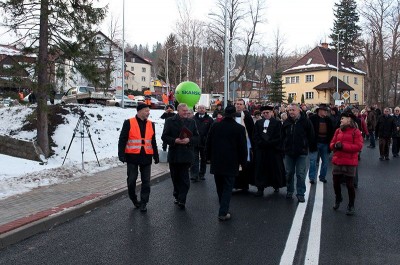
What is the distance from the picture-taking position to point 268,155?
8.88 m

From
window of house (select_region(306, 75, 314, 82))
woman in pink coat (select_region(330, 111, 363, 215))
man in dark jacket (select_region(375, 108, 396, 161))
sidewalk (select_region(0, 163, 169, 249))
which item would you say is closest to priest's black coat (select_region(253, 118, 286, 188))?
woman in pink coat (select_region(330, 111, 363, 215))

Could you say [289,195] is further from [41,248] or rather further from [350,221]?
[41,248]

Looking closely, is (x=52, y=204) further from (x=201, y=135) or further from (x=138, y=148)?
(x=201, y=135)

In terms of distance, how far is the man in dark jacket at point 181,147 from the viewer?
7.56 m

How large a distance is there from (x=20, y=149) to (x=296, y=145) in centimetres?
892

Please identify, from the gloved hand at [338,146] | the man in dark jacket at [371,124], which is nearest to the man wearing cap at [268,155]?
the gloved hand at [338,146]

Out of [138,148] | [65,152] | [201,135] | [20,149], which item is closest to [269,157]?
[201,135]

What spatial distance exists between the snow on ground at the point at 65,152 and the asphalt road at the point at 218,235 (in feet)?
7.90

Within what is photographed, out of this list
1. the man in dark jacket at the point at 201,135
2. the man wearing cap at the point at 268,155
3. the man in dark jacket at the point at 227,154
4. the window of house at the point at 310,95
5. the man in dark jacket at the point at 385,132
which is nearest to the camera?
the man in dark jacket at the point at 227,154

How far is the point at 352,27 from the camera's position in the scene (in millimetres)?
75062

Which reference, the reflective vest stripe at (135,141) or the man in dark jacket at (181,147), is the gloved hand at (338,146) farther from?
the reflective vest stripe at (135,141)

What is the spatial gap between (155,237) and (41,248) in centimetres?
150

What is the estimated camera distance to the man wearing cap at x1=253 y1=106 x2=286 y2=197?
8750 mm

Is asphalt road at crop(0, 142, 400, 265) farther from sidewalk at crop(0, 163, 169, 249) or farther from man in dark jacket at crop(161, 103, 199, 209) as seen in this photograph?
man in dark jacket at crop(161, 103, 199, 209)
